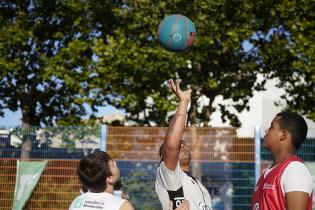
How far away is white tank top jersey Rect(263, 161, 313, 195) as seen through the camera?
355 cm

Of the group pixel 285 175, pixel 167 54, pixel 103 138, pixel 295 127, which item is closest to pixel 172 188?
pixel 285 175

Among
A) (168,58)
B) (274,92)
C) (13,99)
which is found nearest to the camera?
(168,58)

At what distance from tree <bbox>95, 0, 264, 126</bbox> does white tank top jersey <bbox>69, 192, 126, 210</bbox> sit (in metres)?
11.2

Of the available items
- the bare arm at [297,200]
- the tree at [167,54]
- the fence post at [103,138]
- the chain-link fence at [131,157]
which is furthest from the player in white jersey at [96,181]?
the tree at [167,54]

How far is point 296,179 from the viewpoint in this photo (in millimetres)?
3582

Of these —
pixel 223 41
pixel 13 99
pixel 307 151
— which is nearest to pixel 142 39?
pixel 223 41

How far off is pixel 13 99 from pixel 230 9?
304 inches

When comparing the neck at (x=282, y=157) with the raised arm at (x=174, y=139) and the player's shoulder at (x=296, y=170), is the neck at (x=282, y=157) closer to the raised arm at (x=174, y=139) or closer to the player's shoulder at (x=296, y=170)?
the player's shoulder at (x=296, y=170)

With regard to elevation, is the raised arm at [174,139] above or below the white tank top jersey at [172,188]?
above

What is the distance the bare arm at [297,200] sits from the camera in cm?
350

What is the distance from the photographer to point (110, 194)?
3.80m

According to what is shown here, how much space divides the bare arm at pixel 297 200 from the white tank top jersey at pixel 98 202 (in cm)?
114

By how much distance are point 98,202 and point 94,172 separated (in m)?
0.22

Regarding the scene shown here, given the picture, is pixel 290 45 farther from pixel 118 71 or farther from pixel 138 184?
pixel 138 184
